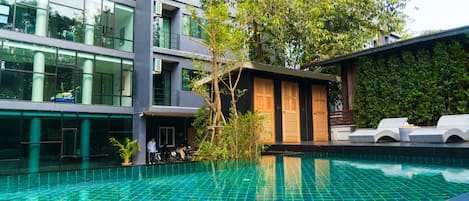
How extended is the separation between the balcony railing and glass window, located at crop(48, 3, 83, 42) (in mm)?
3463

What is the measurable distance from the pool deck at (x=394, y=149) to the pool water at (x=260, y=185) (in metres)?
0.43

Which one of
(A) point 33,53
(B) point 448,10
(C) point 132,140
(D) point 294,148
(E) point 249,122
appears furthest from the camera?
(B) point 448,10

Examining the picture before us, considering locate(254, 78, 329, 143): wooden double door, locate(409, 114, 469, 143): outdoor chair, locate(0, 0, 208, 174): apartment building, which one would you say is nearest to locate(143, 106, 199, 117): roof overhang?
locate(0, 0, 208, 174): apartment building

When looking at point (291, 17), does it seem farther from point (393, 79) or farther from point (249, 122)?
point (249, 122)

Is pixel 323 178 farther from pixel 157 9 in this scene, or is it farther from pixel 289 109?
pixel 157 9

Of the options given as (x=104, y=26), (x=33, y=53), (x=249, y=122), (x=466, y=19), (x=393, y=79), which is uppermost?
(x=466, y=19)

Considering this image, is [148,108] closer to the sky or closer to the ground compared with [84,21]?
closer to the ground

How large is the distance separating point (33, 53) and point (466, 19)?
2734 cm

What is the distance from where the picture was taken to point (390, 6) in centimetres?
1489

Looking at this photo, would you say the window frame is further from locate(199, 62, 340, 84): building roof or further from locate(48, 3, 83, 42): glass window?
locate(199, 62, 340, 84): building roof

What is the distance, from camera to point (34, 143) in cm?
1314

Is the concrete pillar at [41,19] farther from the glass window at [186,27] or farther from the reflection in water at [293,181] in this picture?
the reflection in water at [293,181]

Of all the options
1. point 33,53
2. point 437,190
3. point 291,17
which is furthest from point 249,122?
point 33,53

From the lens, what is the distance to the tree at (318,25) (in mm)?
13977
